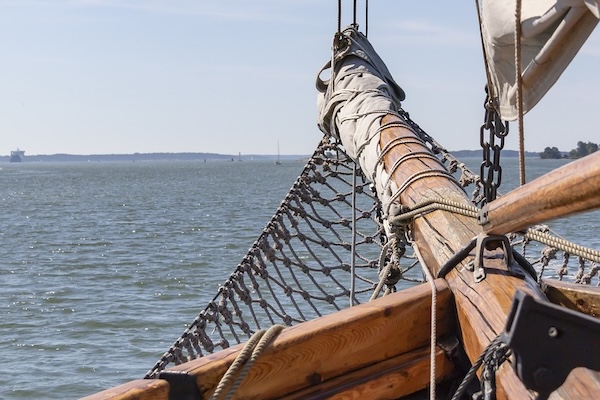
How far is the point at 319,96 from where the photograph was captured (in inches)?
213

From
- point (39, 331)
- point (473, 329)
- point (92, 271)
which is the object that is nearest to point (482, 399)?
point (473, 329)

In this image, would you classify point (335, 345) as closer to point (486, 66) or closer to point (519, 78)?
point (519, 78)

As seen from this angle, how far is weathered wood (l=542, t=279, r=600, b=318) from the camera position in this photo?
94.9 inches

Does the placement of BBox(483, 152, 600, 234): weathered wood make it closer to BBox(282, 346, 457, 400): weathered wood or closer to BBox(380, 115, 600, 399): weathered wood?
BBox(380, 115, 600, 399): weathered wood

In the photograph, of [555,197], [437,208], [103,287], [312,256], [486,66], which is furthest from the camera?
[103,287]

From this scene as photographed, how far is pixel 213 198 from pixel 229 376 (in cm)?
4229

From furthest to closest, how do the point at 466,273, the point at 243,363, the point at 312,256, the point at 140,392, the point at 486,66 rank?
the point at 312,256
the point at 486,66
the point at 466,273
the point at 243,363
the point at 140,392

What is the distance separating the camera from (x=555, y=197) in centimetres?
159

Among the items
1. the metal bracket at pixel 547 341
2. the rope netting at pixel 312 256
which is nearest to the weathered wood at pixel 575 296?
the rope netting at pixel 312 256

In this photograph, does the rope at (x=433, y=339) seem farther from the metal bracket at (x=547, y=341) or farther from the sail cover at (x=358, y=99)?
the sail cover at (x=358, y=99)

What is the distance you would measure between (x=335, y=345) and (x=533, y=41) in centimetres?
82

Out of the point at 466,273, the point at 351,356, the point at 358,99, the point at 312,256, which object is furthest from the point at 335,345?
the point at 312,256

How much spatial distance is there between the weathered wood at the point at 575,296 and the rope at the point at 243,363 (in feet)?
2.52

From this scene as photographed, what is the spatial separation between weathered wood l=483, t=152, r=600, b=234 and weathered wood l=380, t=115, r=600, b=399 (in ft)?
0.72
